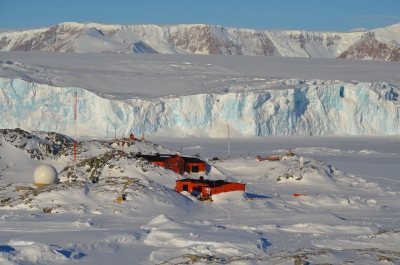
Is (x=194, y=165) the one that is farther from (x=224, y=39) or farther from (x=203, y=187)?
(x=224, y=39)

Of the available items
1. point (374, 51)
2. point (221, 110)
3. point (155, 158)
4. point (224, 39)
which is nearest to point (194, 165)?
point (155, 158)

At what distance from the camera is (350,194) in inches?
1094

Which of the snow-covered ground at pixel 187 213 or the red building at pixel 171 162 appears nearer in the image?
the snow-covered ground at pixel 187 213

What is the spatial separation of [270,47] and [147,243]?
→ 11850cm

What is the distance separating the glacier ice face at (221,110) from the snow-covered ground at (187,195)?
0.14 m

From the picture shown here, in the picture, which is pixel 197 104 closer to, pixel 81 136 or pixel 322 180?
pixel 81 136

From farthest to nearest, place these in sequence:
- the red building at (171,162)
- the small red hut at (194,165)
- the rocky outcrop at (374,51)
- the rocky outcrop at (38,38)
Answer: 1. the rocky outcrop at (38,38)
2. the rocky outcrop at (374,51)
3. the small red hut at (194,165)
4. the red building at (171,162)

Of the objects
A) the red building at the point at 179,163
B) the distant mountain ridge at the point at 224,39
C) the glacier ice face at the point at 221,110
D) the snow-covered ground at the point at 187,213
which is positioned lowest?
the snow-covered ground at the point at 187,213

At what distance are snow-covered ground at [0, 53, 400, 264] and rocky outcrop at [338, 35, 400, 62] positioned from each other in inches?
2402

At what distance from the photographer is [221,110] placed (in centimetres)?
5094

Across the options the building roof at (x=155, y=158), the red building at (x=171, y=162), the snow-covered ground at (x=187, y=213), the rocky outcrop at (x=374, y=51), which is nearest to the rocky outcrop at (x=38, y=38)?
the rocky outcrop at (x=374, y=51)

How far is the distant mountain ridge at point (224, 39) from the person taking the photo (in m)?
119

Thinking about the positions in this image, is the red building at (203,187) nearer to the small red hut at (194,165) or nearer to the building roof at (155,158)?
the building roof at (155,158)

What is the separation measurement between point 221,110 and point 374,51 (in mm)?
71711
